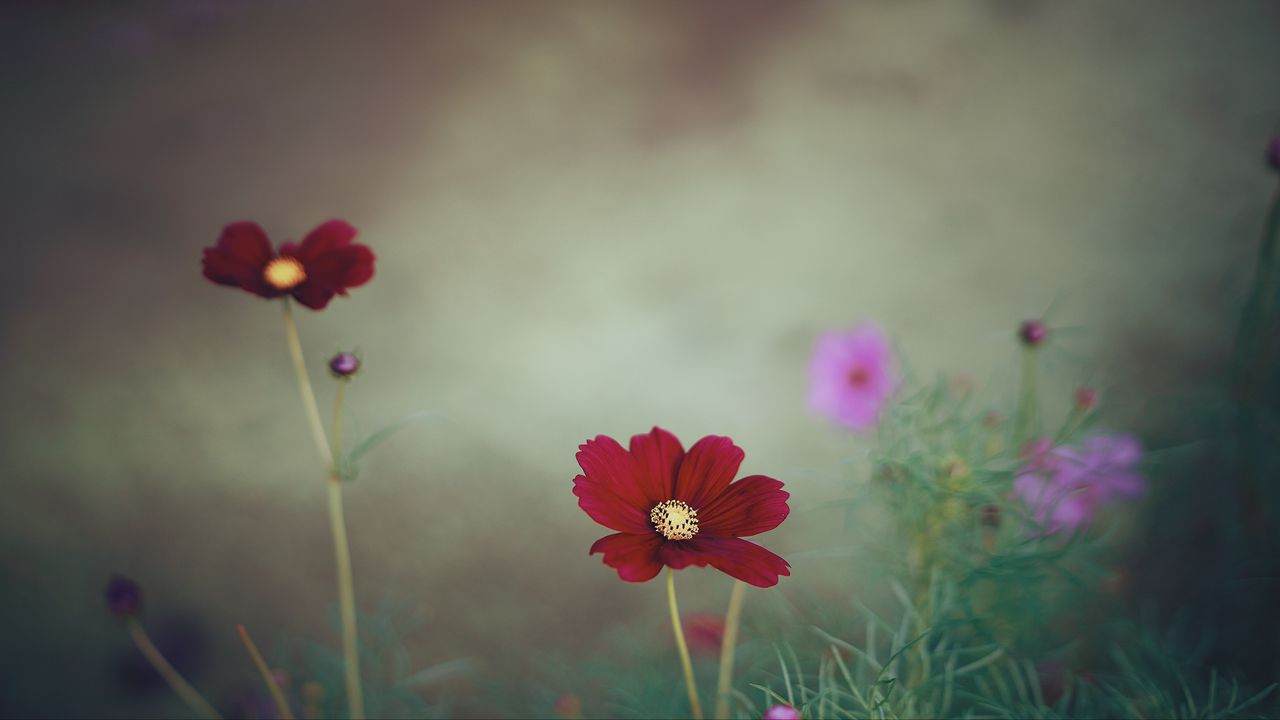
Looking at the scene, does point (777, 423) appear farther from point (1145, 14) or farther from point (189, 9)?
point (189, 9)

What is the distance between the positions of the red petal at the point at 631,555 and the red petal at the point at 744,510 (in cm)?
4

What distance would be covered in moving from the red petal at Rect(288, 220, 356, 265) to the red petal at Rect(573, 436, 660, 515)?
0.20 m

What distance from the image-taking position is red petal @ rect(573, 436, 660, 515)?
0.35m

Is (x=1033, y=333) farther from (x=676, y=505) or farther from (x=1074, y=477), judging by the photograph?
(x=676, y=505)

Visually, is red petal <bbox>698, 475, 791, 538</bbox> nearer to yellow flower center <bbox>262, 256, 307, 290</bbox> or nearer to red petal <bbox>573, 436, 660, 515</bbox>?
red petal <bbox>573, 436, 660, 515</bbox>

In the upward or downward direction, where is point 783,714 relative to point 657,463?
downward

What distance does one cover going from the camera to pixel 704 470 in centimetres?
38

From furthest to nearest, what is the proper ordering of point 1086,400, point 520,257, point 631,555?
1. point 520,257
2. point 1086,400
3. point 631,555

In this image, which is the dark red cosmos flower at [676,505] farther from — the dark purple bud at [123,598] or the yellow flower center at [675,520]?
the dark purple bud at [123,598]

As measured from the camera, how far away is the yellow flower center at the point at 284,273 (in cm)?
41

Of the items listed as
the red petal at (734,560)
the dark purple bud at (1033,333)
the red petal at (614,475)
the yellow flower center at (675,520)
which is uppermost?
the dark purple bud at (1033,333)

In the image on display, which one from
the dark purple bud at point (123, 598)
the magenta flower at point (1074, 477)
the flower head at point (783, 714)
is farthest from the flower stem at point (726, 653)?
the dark purple bud at point (123, 598)

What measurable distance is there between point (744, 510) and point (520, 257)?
608mm

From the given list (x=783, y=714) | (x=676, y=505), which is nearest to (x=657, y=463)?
(x=676, y=505)
